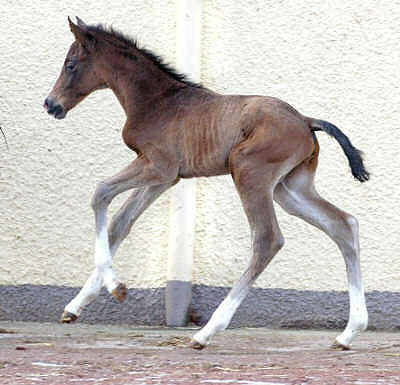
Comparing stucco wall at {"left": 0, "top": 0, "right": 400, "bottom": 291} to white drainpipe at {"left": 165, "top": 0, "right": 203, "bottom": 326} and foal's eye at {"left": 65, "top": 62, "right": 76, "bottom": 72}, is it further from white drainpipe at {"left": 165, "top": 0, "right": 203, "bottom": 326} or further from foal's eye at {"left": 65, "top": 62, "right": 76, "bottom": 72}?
foal's eye at {"left": 65, "top": 62, "right": 76, "bottom": 72}

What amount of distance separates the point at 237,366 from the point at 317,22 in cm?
346

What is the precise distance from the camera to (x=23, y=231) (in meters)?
7.40

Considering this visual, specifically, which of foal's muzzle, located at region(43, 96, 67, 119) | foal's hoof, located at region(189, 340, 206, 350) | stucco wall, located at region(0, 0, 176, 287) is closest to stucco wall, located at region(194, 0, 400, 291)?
stucco wall, located at region(0, 0, 176, 287)

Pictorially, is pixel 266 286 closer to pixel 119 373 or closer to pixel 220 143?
pixel 220 143

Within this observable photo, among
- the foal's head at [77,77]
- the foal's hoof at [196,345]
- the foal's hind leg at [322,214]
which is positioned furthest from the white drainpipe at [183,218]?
the foal's hoof at [196,345]

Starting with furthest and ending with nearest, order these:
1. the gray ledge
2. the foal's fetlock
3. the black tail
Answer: the gray ledge
the black tail
the foal's fetlock

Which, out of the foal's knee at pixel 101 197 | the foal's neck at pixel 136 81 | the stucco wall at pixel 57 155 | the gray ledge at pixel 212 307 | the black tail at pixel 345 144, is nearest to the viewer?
the black tail at pixel 345 144

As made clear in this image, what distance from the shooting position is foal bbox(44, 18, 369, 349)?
5652 mm

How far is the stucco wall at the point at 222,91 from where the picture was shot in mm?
7254

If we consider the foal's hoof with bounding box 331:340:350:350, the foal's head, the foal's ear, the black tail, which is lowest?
the foal's hoof with bounding box 331:340:350:350

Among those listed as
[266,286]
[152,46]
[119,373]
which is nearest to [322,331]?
[266,286]

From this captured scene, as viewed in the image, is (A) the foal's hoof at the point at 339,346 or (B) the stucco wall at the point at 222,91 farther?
(B) the stucco wall at the point at 222,91

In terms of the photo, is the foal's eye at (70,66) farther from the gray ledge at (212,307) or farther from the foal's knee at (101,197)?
the gray ledge at (212,307)

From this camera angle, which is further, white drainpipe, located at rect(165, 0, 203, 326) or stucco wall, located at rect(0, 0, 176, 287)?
stucco wall, located at rect(0, 0, 176, 287)
